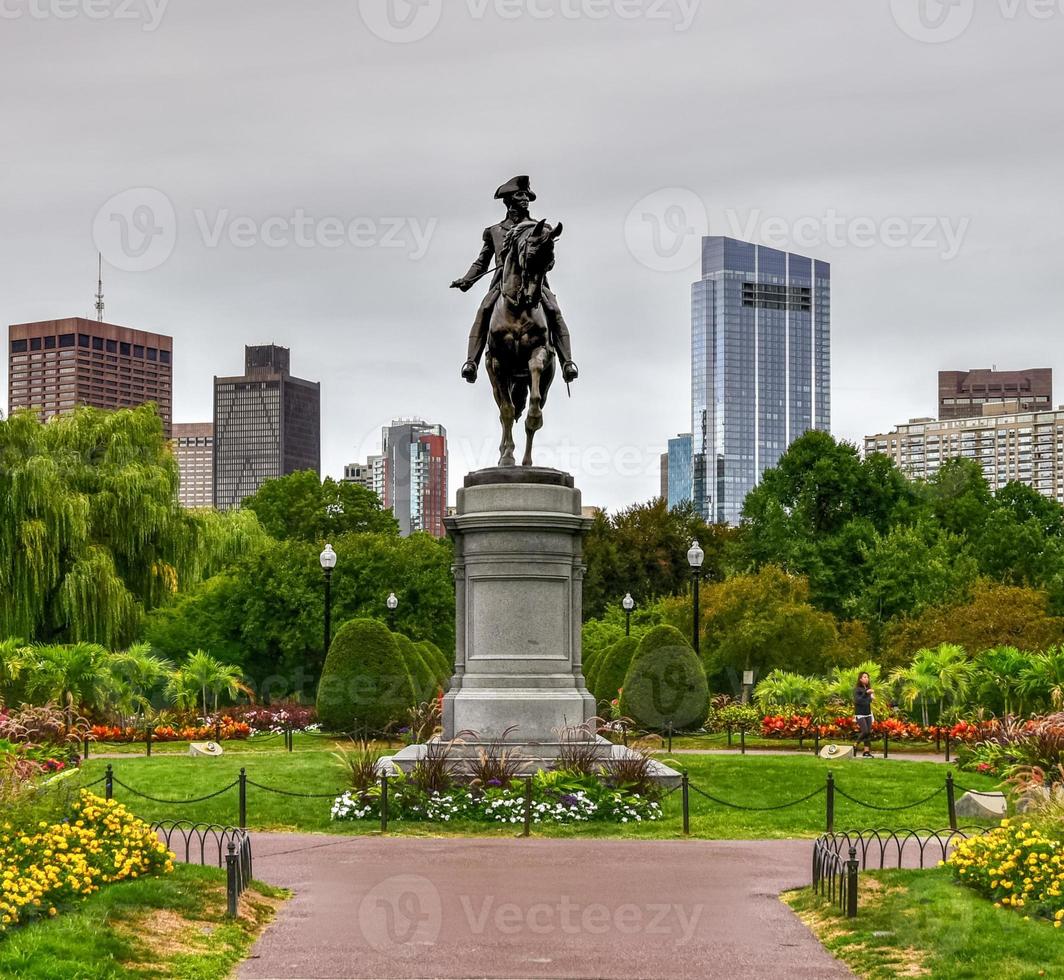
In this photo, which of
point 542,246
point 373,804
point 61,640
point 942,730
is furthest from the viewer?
point 61,640

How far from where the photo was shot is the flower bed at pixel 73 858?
11.6 m

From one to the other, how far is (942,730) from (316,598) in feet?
98.0

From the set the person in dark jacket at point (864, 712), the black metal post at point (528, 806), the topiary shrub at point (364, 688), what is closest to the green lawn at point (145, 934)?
the black metal post at point (528, 806)

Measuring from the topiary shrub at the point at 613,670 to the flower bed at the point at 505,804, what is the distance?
19.3 m

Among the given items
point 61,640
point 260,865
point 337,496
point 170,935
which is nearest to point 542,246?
point 260,865

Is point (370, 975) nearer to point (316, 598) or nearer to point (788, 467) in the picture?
point (316, 598)

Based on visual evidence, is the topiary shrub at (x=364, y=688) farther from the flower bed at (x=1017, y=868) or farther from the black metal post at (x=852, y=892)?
the black metal post at (x=852, y=892)

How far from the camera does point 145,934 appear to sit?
462 inches

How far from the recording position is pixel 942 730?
32656 mm

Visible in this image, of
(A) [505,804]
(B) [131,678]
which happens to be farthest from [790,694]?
(A) [505,804]

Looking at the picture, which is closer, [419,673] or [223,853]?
[223,853]

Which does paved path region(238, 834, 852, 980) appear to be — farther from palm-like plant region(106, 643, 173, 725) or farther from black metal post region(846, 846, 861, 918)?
palm-like plant region(106, 643, 173, 725)

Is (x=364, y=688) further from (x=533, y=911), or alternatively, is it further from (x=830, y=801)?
(x=533, y=911)

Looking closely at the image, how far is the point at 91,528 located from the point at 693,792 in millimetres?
27124
